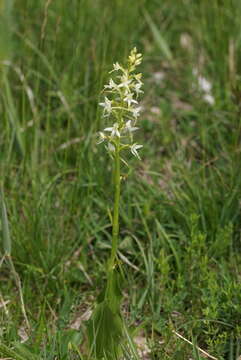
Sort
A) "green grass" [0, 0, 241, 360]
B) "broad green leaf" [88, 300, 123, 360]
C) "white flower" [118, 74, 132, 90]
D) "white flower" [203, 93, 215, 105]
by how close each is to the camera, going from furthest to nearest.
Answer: "white flower" [203, 93, 215, 105] → "green grass" [0, 0, 241, 360] → "broad green leaf" [88, 300, 123, 360] → "white flower" [118, 74, 132, 90]

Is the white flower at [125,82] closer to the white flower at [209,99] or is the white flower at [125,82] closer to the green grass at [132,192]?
the green grass at [132,192]

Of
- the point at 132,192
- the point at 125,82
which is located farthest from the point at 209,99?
the point at 125,82

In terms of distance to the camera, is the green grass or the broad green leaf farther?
the green grass

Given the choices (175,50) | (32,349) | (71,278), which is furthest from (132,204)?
(175,50)

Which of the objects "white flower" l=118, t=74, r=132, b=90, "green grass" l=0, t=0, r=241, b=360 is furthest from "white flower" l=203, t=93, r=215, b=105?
"white flower" l=118, t=74, r=132, b=90

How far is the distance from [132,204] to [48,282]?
1.79ft

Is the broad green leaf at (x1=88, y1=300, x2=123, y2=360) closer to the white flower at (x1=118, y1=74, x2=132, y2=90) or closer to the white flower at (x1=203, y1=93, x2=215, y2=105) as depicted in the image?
the white flower at (x1=118, y1=74, x2=132, y2=90)

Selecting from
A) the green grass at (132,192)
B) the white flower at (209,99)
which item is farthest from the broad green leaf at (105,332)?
the white flower at (209,99)

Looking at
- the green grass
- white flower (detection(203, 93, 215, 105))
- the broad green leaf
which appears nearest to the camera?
the broad green leaf

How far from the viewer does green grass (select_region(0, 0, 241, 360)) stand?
247cm

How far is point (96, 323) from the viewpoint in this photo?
2.21 m

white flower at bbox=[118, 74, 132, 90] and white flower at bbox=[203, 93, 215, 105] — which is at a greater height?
white flower at bbox=[118, 74, 132, 90]

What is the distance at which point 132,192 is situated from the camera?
3.08 m

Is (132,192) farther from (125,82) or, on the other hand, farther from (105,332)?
(125,82)
